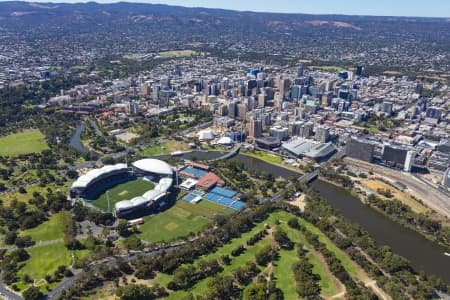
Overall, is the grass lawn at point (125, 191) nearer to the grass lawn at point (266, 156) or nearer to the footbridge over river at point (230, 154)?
the footbridge over river at point (230, 154)

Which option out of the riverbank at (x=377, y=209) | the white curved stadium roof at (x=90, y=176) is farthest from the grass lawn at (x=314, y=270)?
the white curved stadium roof at (x=90, y=176)

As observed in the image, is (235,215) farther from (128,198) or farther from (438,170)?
(438,170)

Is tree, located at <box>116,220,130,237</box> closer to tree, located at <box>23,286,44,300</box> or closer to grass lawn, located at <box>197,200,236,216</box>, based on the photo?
grass lawn, located at <box>197,200,236,216</box>

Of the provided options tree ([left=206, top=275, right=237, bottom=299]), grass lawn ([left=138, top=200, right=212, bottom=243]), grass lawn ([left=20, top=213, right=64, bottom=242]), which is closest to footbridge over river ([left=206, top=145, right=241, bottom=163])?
grass lawn ([left=138, top=200, right=212, bottom=243])

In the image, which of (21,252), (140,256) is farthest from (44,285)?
(140,256)

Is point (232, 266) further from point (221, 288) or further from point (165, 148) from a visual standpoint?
point (165, 148)

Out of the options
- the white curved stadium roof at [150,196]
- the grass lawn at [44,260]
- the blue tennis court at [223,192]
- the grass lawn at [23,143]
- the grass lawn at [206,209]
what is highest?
the white curved stadium roof at [150,196]

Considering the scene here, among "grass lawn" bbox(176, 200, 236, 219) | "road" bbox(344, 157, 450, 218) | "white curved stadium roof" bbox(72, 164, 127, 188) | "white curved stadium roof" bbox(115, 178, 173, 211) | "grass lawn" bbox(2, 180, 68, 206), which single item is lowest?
"grass lawn" bbox(2, 180, 68, 206)
